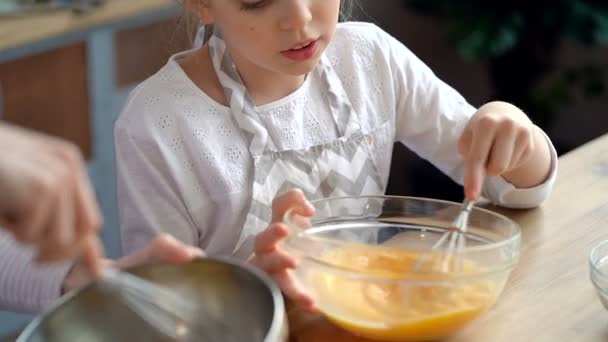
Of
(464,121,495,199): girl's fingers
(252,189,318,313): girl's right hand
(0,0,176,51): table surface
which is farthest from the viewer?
(0,0,176,51): table surface

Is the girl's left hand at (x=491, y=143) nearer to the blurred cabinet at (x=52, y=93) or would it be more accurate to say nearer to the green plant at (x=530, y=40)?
the blurred cabinet at (x=52, y=93)

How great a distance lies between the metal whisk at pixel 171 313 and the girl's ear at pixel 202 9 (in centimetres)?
49

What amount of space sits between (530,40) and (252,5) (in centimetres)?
170

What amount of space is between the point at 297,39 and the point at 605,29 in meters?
1.59

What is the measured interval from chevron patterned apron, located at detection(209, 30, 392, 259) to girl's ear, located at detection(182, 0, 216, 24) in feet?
0.12

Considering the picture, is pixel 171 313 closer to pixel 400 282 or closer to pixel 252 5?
pixel 400 282

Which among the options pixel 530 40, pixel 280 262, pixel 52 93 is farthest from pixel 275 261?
pixel 530 40

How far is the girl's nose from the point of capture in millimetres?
1028

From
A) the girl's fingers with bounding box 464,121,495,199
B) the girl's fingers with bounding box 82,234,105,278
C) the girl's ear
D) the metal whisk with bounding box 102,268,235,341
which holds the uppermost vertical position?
the girl's fingers with bounding box 82,234,105,278

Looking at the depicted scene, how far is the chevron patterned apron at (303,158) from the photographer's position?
111 centimetres

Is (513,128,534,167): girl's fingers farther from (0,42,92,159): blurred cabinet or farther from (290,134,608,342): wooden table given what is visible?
(0,42,92,159): blurred cabinet

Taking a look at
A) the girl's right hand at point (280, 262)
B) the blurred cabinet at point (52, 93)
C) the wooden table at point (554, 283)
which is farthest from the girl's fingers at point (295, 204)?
the blurred cabinet at point (52, 93)

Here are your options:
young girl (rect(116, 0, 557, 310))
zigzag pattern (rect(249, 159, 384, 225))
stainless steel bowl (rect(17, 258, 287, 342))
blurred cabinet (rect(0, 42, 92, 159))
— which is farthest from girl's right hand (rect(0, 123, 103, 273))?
blurred cabinet (rect(0, 42, 92, 159))

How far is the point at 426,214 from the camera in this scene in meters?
0.94
